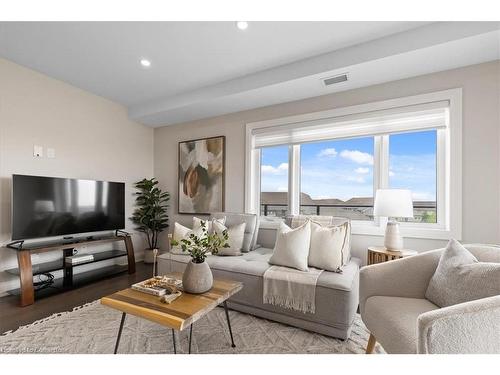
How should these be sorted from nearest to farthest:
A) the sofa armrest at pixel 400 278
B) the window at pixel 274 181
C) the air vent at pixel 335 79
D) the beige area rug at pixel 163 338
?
1. the sofa armrest at pixel 400 278
2. the beige area rug at pixel 163 338
3. the air vent at pixel 335 79
4. the window at pixel 274 181

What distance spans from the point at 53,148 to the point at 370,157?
3930mm

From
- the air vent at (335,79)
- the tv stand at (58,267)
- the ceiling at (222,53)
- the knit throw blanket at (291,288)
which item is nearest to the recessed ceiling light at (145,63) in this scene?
the ceiling at (222,53)

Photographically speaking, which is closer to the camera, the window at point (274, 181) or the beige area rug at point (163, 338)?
the beige area rug at point (163, 338)

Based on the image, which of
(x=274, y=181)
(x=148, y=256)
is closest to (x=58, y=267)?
(x=148, y=256)

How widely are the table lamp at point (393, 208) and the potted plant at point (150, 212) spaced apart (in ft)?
10.9

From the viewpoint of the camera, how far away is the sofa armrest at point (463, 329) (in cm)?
102

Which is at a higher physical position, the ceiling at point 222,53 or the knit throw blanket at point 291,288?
the ceiling at point 222,53

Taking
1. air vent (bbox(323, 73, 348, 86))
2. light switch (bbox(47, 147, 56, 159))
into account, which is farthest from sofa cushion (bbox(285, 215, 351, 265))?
light switch (bbox(47, 147, 56, 159))

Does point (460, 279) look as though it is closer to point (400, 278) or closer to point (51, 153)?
point (400, 278)

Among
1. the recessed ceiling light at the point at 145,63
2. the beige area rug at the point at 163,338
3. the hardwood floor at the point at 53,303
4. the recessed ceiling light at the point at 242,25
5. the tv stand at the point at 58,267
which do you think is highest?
the recessed ceiling light at the point at 242,25

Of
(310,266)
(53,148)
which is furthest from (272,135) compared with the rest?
(53,148)

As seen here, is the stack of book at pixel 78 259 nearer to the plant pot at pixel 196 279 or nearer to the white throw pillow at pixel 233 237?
the white throw pillow at pixel 233 237

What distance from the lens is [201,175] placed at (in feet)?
13.0

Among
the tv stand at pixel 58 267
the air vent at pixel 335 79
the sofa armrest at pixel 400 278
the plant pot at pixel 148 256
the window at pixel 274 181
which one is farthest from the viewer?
the plant pot at pixel 148 256
